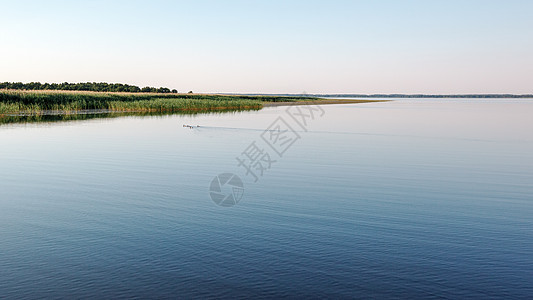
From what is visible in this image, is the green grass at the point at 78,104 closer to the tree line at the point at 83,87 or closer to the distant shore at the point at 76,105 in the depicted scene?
the distant shore at the point at 76,105

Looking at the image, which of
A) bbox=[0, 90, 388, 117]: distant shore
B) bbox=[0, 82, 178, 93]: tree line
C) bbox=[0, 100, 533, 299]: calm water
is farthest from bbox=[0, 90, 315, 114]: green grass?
bbox=[0, 82, 178, 93]: tree line

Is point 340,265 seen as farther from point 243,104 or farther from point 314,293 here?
point 243,104

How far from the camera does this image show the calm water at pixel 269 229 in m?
8.41

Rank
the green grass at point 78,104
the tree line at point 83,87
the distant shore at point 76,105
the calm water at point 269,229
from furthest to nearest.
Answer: the tree line at point 83,87 < the green grass at point 78,104 < the distant shore at point 76,105 < the calm water at point 269,229

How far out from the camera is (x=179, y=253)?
9.80 metres

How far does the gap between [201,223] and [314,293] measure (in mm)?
5000

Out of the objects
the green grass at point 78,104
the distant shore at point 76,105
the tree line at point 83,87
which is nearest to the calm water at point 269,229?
the distant shore at point 76,105

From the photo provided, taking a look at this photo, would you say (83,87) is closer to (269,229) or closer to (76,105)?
(76,105)

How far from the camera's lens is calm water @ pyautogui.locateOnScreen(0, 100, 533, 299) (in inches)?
331

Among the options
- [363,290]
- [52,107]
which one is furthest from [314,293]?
[52,107]

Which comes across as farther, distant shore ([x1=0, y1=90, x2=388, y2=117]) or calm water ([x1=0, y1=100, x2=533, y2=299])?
distant shore ([x1=0, y1=90, x2=388, y2=117])

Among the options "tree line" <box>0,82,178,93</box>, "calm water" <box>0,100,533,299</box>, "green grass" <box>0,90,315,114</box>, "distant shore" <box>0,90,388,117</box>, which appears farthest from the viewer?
"tree line" <box>0,82,178,93</box>

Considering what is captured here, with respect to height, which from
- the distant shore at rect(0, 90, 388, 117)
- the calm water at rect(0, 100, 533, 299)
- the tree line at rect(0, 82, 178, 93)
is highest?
the tree line at rect(0, 82, 178, 93)

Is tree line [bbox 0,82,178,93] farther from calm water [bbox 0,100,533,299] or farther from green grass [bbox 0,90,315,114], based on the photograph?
calm water [bbox 0,100,533,299]
